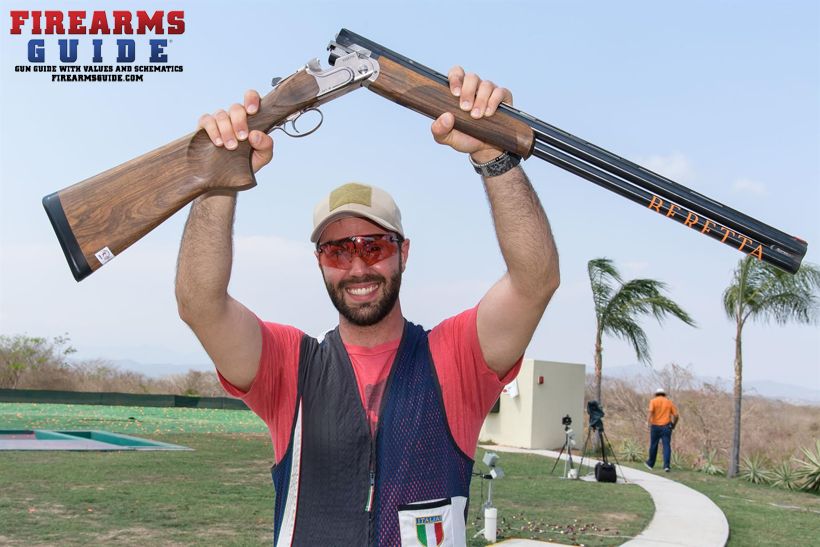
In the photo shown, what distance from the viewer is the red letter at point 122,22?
30.1ft

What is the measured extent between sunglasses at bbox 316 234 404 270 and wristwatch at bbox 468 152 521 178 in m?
0.37

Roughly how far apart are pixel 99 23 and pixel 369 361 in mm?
8186

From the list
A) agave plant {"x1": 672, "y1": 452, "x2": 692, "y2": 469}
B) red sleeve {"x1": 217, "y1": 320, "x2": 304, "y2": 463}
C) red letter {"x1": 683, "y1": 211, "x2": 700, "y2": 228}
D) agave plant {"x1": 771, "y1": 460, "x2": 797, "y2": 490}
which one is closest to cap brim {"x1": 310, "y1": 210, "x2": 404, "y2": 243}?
red sleeve {"x1": 217, "y1": 320, "x2": 304, "y2": 463}

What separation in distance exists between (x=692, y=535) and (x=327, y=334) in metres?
7.52

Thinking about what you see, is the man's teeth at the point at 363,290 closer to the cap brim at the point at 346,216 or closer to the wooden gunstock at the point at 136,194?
the cap brim at the point at 346,216

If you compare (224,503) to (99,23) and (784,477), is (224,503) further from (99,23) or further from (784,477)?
(784,477)

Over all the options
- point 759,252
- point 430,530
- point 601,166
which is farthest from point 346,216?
point 759,252

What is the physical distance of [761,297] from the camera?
16.5m

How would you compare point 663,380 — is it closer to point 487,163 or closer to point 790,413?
point 790,413

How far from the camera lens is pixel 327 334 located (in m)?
2.77

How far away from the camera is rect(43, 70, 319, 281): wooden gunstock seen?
259cm

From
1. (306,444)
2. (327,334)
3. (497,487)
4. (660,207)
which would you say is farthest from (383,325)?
(497,487)

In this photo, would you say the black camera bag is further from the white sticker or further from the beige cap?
the white sticker

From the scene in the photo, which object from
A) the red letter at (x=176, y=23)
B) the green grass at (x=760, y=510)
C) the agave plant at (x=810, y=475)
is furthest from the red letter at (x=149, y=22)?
the agave plant at (x=810, y=475)
